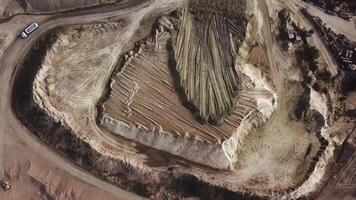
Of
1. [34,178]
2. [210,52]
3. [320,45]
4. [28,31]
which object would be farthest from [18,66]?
[320,45]

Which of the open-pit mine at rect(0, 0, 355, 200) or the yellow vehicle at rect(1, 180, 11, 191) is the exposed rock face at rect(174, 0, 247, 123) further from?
the yellow vehicle at rect(1, 180, 11, 191)

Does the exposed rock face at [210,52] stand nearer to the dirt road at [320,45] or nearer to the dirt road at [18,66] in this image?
the dirt road at [18,66]

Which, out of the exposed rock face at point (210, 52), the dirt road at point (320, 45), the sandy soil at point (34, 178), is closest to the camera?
the sandy soil at point (34, 178)

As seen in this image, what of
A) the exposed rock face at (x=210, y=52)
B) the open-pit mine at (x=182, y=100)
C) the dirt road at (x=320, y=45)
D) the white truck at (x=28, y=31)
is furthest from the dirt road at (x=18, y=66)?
the dirt road at (x=320, y=45)

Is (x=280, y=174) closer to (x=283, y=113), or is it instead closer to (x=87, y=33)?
(x=283, y=113)

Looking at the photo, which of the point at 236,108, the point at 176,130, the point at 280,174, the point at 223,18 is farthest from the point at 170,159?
the point at 223,18

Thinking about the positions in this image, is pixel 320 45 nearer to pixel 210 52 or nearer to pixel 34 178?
pixel 210 52
